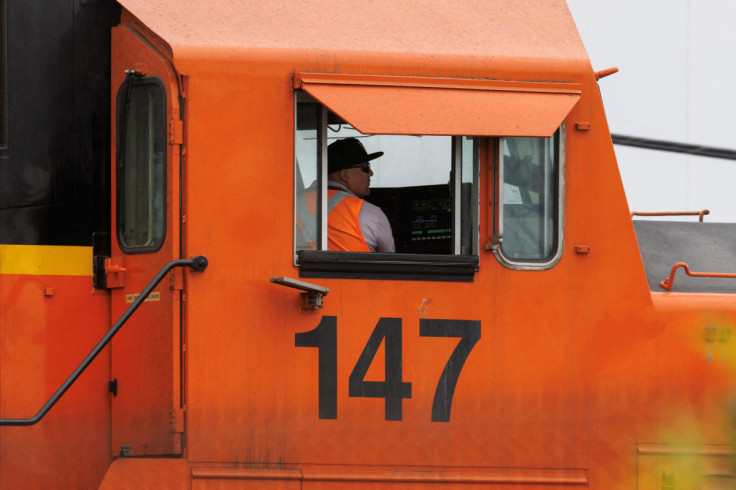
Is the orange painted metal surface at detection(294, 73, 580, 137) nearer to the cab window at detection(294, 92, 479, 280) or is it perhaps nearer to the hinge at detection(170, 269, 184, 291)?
the cab window at detection(294, 92, 479, 280)

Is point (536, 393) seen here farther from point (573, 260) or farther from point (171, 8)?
point (171, 8)

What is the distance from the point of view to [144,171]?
4.21 m

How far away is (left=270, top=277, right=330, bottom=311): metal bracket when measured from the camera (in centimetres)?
386

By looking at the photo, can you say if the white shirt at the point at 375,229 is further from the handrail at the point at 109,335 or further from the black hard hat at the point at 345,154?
the handrail at the point at 109,335

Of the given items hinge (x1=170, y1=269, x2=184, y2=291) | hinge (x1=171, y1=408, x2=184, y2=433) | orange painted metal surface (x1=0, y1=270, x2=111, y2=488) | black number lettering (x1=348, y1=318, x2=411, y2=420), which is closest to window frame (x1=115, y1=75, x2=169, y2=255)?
hinge (x1=170, y1=269, x2=184, y2=291)

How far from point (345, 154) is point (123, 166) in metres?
1.05

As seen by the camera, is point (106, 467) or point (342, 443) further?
point (106, 467)

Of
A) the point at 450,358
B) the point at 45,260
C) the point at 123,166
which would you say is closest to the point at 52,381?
the point at 45,260

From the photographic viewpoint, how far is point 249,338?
401cm

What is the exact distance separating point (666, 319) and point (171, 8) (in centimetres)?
262

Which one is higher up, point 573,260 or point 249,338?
point 573,260

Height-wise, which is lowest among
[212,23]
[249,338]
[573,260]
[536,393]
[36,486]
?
[36,486]

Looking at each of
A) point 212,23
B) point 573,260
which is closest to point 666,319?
point 573,260

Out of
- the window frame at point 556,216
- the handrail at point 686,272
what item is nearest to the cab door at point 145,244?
the window frame at point 556,216
